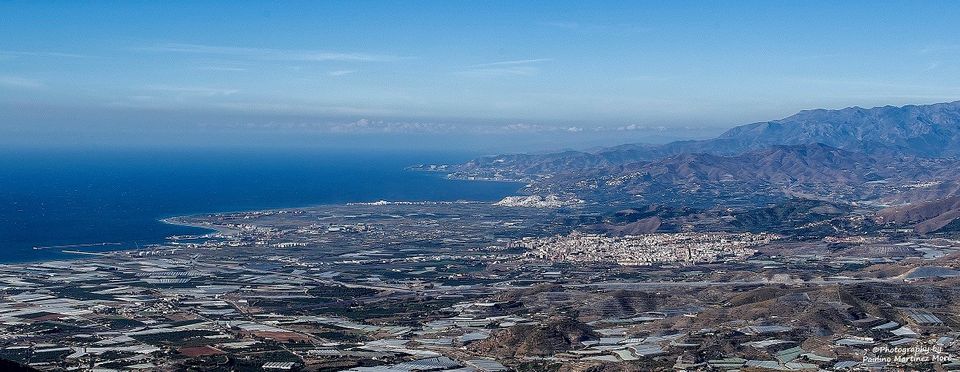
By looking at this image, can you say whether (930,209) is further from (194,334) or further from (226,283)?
(194,334)

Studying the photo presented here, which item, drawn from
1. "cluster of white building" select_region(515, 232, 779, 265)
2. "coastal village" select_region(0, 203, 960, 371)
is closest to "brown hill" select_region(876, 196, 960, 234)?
"coastal village" select_region(0, 203, 960, 371)

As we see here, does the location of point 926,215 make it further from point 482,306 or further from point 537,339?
point 537,339

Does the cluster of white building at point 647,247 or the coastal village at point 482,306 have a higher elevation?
the coastal village at point 482,306

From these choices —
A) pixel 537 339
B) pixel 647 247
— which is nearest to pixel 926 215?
pixel 647 247

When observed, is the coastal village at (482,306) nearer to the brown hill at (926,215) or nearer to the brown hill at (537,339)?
the brown hill at (537,339)

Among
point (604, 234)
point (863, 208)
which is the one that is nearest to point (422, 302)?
point (604, 234)

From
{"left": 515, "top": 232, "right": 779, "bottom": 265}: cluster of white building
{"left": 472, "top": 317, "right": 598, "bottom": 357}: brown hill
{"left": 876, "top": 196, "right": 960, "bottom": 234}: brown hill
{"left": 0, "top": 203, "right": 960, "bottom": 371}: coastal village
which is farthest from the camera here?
{"left": 876, "top": 196, "right": 960, "bottom": 234}: brown hill

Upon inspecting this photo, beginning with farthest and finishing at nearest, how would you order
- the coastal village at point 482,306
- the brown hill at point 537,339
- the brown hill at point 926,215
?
the brown hill at point 926,215, the brown hill at point 537,339, the coastal village at point 482,306

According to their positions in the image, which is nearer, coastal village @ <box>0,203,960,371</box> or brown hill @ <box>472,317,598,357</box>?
coastal village @ <box>0,203,960,371</box>

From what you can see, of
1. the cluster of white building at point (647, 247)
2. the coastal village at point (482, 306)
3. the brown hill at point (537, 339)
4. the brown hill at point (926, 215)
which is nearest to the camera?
the coastal village at point (482, 306)

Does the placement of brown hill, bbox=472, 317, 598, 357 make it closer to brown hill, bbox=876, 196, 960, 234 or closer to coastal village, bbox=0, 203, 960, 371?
coastal village, bbox=0, 203, 960, 371

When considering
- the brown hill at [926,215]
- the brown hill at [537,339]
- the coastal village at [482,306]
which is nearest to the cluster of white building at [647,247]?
the coastal village at [482,306]
